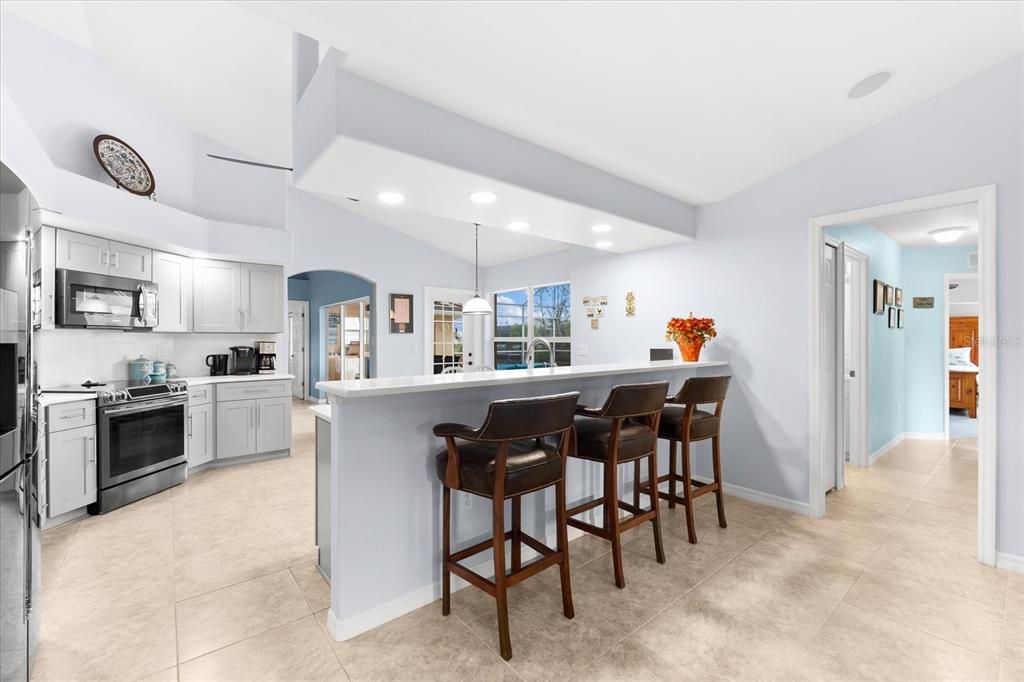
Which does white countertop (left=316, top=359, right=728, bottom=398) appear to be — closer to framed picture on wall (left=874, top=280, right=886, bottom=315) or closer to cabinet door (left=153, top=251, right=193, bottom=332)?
cabinet door (left=153, top=251, right=193, bottom=332)

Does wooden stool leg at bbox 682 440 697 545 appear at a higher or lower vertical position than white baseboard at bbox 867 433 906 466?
higher

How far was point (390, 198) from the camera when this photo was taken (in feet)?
9.18

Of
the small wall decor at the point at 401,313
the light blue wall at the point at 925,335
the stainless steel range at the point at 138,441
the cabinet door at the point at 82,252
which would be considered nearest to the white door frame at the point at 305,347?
the small wall decor at the point at 401,313

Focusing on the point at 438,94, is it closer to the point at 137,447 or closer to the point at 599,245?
the point at 599,245

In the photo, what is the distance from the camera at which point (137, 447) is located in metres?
3.58

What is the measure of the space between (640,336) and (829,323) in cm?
152

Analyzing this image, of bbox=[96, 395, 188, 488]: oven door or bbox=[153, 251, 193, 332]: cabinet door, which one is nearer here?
bbox=[96, 395, 188, 488]: oven door

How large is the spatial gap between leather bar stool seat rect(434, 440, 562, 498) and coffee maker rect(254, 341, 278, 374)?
3.89 metres

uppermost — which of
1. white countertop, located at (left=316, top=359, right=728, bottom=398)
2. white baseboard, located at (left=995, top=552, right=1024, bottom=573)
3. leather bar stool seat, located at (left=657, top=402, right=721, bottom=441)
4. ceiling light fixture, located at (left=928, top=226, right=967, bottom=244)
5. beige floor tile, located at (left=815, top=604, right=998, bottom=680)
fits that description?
ceiling light fixture, located at (left=928, top=226, right=967, bottom=244)

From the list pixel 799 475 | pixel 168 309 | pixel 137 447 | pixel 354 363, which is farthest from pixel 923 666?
pixel 354 363

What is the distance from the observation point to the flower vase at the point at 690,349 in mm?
3613

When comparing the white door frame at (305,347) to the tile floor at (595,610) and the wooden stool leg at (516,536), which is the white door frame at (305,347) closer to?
the tile floor at (595,610)

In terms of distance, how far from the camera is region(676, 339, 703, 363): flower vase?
11.9 ft

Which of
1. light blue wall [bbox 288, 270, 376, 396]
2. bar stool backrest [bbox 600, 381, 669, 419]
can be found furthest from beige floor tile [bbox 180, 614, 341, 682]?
light blue wall [bbox 288, 270, 376, 396]
